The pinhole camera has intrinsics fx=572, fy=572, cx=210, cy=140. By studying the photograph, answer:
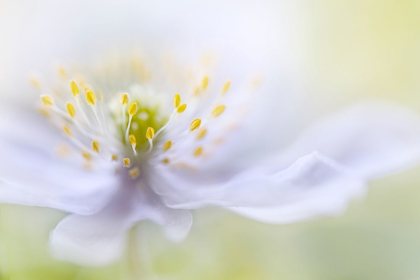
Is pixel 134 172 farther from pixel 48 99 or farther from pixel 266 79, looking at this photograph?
pixel 266 79

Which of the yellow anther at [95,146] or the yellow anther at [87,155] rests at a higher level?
the yellow anther at [87,155]

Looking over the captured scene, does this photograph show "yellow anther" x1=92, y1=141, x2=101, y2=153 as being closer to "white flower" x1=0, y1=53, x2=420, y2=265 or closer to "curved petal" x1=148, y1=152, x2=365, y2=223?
"white flower" x1=0, y1=53, x2=420, y2=265

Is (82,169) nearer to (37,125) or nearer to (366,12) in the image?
(37,125)

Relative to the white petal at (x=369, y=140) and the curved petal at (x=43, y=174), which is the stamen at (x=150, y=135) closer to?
the curved petal at (x=43, y=174)

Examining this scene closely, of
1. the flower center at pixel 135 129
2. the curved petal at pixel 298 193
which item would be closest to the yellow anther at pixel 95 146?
the flower center at pixel 135 129

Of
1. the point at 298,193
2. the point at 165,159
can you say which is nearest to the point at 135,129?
the point at 165,159

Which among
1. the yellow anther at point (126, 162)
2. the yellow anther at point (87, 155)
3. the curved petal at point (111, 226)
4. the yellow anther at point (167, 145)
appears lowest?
the curved petal at point (111, 226)
